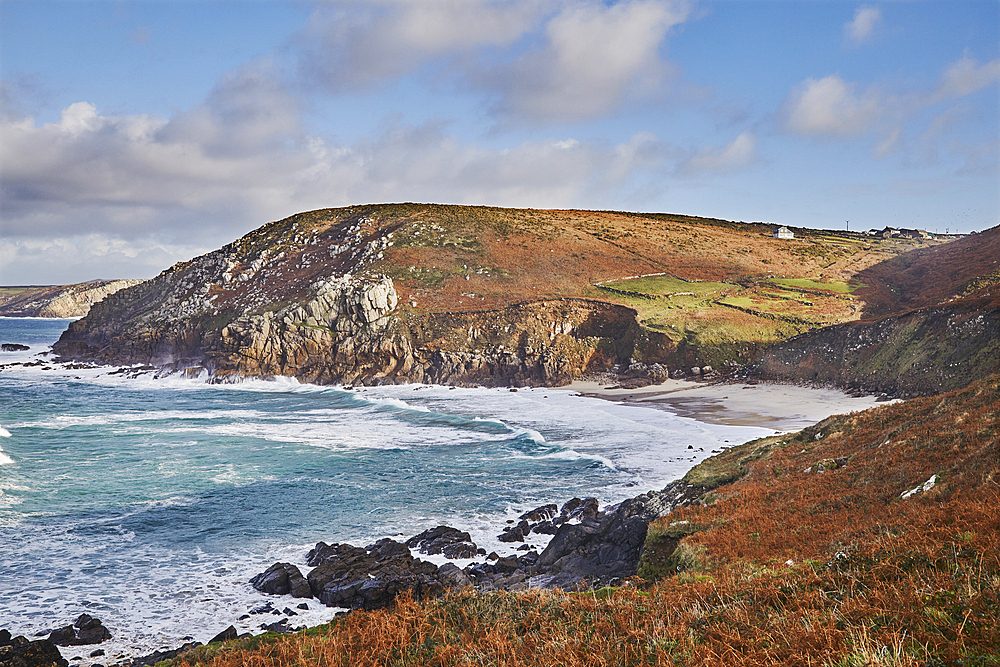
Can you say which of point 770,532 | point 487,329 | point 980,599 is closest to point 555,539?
point 770,532

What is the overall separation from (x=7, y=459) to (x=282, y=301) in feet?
147

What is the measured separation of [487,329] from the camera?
210ft

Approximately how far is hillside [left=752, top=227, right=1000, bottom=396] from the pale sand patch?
251 centimetres

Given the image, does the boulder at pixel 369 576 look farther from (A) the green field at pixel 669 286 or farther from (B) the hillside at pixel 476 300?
(A) the green field at pixel 669 286

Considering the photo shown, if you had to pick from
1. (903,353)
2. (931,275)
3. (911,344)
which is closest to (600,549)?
(903,353)

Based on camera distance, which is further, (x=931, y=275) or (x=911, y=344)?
(x=931, y=275)

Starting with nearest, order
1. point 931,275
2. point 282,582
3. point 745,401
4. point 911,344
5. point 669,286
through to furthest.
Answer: point 282,582, point 911,344, point 745,401, point 669,286, point 931,275

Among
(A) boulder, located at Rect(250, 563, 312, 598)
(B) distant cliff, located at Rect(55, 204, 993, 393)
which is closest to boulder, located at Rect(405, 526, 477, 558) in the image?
(A) boulder, located at Rect(250, 563, 312, 598)

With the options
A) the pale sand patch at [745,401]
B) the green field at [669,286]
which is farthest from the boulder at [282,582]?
the green field at [669,286]

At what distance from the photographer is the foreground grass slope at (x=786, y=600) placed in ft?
17.2

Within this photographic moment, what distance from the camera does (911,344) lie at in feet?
132

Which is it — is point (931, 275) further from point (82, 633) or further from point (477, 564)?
point (82, 633)

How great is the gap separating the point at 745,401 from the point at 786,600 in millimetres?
38427

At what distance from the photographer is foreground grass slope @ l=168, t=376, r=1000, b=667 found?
525cm
